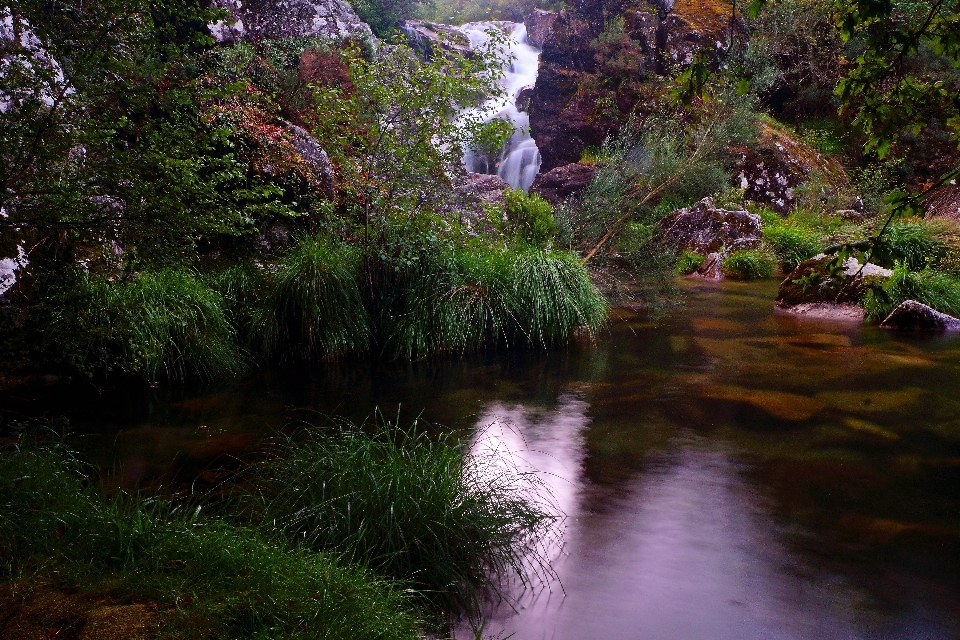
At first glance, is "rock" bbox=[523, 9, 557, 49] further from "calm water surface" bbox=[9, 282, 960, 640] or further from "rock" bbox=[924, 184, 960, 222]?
"calm water surface" bbox=[9, 282, 960, 640]

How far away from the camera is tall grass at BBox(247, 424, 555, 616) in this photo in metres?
3.33

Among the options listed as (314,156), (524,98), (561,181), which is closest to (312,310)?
(314,156)

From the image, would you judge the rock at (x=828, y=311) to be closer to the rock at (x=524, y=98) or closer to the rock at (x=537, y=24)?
the rock at (x=524, y=98)

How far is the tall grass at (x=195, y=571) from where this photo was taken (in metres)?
2.44

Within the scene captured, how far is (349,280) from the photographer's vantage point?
26.7ft

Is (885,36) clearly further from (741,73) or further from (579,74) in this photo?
(579,74)

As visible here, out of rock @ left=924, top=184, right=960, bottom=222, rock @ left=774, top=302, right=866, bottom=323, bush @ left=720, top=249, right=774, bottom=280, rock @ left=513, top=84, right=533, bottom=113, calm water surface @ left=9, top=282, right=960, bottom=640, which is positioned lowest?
calm water surface @ left=9, top=282, right=960, bottom=640

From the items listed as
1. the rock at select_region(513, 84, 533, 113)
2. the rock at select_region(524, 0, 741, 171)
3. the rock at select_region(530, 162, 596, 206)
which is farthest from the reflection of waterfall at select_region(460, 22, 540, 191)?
the rock at select_region(530, 162, 596, 206)

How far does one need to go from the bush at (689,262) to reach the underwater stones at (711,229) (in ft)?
0.91

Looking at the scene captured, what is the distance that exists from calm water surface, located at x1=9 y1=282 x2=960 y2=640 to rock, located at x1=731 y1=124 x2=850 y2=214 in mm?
10330

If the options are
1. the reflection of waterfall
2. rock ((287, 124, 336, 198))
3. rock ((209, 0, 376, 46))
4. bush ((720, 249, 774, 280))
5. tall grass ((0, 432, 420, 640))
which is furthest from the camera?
the reflection of waterfall

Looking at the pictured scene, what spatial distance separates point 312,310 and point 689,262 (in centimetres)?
1085

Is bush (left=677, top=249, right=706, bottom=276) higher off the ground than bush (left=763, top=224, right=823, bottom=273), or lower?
lower

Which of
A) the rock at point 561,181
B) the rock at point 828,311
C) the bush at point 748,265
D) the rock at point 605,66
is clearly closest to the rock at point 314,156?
the rock at point 828,311
